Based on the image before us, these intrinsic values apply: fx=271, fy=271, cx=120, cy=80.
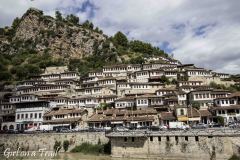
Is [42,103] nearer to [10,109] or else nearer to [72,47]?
[10,109]

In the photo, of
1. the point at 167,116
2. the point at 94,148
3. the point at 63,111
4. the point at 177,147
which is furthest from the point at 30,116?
the point at 177,147

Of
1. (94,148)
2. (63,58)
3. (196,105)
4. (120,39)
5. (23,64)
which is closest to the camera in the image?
(94,148)

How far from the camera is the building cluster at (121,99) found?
57994 millimetres

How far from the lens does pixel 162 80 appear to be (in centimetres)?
8062

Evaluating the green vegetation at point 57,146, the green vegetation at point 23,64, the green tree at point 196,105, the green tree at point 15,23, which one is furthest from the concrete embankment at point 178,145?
the green tree at point 15,23

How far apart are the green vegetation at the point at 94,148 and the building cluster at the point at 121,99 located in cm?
968

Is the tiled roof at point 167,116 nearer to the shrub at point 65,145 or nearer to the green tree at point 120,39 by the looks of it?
the shrub at point 65,145

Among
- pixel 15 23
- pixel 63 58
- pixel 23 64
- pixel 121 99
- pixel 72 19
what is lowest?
pixel 121 99

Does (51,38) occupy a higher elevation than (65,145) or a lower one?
higher

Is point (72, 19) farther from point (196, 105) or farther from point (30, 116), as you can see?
point (196, 105)

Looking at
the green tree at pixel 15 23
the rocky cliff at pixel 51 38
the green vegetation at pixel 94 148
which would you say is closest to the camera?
the green vegetation at pixel 94 148

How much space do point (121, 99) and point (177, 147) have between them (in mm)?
28515

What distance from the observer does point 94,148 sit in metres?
48.8

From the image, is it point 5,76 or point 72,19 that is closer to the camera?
point 5,76
